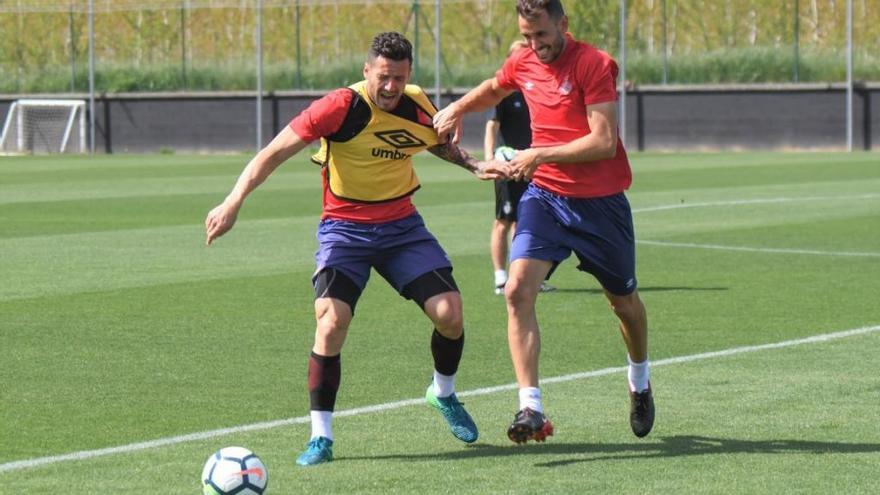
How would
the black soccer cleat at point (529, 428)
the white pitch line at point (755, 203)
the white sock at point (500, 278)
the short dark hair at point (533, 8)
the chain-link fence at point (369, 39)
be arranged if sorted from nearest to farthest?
the black soccer cleat at point (529, 428) → the short dark hair at point (533, 8) → the white sock at point (500, 278) → the white pitch line at point (755, 203) → the chain-link fence at point (369, 39)

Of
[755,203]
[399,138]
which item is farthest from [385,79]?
[755,203]

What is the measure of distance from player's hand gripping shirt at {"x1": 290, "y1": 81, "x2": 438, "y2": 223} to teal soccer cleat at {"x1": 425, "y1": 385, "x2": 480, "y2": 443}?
34.0 inches

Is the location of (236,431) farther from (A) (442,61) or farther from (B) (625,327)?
(A) (442,61)

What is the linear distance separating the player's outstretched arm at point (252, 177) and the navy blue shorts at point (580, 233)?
3.81 ft

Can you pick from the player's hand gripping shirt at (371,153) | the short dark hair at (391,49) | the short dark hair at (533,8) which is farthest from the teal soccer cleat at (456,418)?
the short dark hair at (533,8)

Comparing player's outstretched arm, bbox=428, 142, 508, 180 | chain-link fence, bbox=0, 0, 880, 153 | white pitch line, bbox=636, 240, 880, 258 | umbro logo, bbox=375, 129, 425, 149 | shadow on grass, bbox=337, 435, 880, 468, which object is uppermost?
chain-link fence, bbox=0, 0, 880, 153

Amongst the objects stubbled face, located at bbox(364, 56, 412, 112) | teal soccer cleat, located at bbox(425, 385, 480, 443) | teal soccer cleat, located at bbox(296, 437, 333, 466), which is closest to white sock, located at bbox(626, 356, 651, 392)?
teal soccer cleat, located at bbox(425, 385, 480, 443)

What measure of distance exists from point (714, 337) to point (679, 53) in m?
35.3

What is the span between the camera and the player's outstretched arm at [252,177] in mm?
7500

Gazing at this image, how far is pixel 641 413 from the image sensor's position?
26.6 feet

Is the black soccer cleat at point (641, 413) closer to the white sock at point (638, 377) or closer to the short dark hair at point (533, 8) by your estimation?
the white sock at point (638, 377)

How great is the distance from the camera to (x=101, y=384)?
9.52 meters

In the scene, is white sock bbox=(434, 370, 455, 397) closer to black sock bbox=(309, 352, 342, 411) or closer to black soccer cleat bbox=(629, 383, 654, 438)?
black sock bbox=(309, 352, 342, 411)

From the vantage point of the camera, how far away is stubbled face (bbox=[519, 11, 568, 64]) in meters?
7.81
